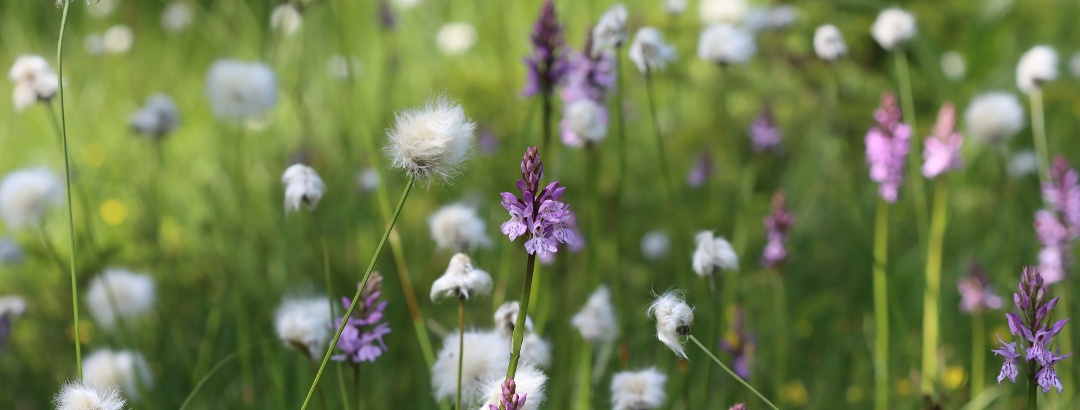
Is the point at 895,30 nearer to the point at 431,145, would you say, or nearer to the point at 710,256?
the point at 710,256

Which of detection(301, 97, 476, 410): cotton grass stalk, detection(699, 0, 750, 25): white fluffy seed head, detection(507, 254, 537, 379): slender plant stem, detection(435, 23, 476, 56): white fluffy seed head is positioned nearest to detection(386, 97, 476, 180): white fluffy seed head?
detection(301, 97, 476, 410): cotton grass stalk

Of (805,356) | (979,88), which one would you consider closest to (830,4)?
(979,88)

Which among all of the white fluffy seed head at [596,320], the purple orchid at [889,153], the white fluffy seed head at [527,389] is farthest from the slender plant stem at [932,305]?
the white fluffy seed head at [527,389]

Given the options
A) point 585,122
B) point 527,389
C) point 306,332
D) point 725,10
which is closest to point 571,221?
point 585,122

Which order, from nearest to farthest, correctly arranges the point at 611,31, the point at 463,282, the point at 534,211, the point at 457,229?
the point at 534,211
the point at 463,282
the point at 457,229
the point at 611,31

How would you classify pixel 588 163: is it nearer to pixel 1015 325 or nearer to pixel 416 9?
pixel 1015 325

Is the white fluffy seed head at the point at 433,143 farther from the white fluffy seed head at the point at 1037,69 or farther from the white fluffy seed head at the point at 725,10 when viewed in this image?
the white fluffy seed head at the point at 725,10

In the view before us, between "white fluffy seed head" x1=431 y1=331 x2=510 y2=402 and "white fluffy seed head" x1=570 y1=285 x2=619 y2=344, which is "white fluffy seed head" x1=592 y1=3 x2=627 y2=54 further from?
"white fluffy seed head" x1=431 y1=331 x2=510 y2=402
